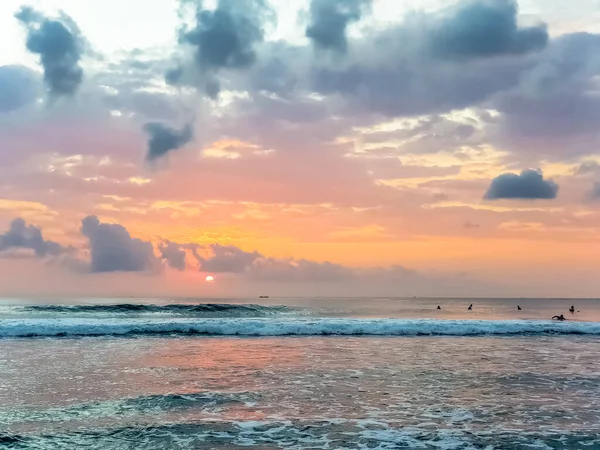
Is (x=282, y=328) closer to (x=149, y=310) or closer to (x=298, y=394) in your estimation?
(x=298, y=394)

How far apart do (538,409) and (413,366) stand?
6.98m

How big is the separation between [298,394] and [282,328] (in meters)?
20.9

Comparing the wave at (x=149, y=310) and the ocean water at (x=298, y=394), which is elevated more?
the ocean water at (x=298, y=394)

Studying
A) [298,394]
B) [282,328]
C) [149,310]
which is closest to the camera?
[298,394]

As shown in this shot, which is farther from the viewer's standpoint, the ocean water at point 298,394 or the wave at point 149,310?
the wave at point 149,310

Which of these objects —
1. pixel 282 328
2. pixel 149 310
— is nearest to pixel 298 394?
pixel 282 328

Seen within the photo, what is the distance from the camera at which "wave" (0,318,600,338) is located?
106 feet

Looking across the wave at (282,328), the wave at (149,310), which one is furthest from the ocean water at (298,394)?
the wave at (149,310)

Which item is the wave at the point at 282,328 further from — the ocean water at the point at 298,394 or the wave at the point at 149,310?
the wave at the point at 149,310

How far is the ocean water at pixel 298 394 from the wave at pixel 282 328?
11.3ft

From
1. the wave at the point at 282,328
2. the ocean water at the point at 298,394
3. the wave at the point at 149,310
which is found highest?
the ocean water at the point at 298,394

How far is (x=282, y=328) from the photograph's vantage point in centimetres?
3466

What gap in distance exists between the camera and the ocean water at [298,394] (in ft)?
33.0

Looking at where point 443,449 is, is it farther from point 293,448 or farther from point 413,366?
point 413,366
